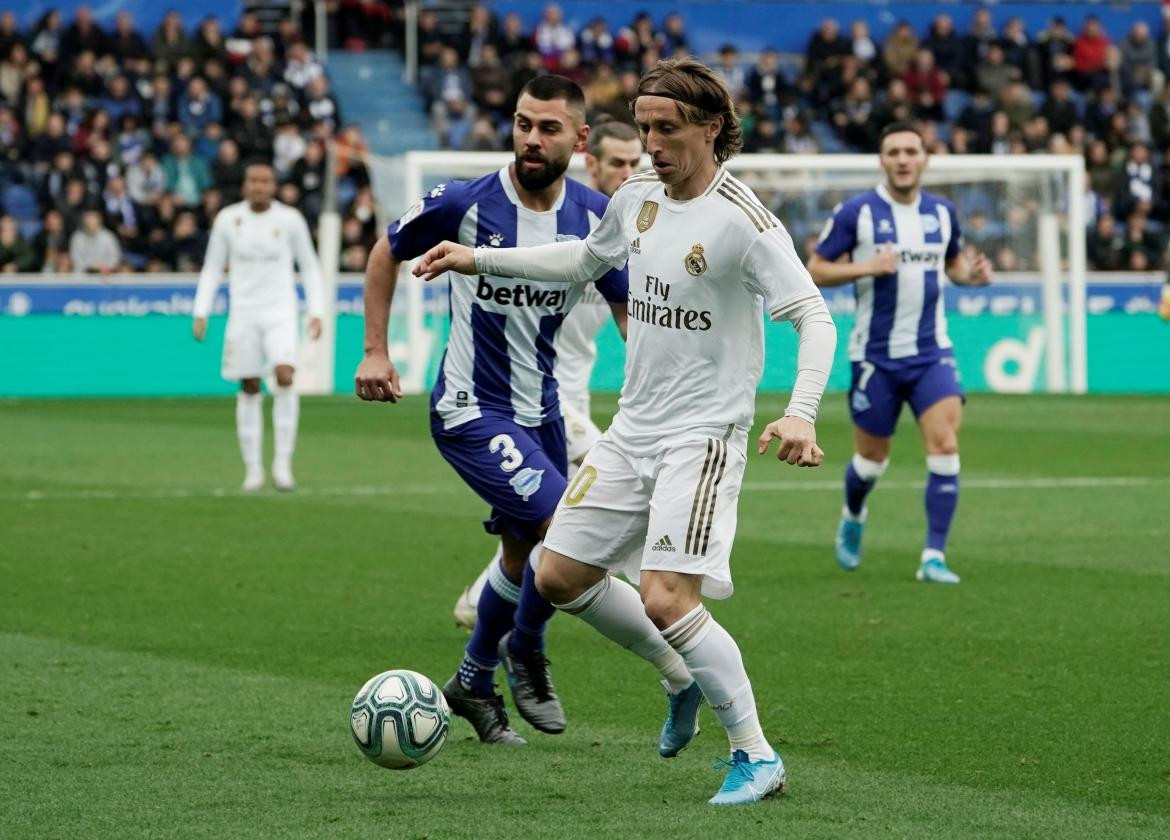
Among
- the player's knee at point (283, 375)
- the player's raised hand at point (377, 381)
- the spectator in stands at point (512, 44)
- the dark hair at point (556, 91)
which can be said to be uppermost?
the spectator in stands at point (512, 44)

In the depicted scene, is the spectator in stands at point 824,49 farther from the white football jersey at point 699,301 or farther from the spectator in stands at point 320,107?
the white football jersey at point 699,301

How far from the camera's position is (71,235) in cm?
2484

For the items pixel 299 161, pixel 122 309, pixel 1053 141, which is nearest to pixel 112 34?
pixel 299 161

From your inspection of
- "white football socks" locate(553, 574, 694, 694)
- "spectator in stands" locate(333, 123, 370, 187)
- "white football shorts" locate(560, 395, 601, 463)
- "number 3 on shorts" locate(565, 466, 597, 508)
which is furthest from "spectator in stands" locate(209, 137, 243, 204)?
"number 3 on shorts" locate(565, 466, 597, 508)

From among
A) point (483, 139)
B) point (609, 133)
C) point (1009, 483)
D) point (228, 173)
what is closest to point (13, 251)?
point (228, 173)

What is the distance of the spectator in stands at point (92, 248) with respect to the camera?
968 inches

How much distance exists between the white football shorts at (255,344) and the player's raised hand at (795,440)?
947cm

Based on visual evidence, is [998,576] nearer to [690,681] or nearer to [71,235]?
[690,681]

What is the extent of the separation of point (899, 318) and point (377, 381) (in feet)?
15.5

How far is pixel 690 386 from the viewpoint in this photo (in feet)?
17.3

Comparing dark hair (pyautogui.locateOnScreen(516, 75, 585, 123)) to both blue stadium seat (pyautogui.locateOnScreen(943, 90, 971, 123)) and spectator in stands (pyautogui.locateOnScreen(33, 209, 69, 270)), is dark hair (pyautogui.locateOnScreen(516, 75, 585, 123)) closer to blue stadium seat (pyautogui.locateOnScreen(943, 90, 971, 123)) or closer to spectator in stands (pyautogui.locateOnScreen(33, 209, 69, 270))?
spectator in stands (pyautogui.locateOnScreen(33, 209, 69, 270))

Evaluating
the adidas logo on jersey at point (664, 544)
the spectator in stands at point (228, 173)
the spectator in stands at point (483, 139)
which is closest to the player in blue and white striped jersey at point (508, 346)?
the adidas logo on jersey at point (664, 544)

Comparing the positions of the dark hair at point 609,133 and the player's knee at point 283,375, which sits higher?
the dark hair at point 609,133

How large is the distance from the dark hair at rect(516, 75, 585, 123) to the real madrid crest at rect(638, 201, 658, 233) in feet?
2.97
